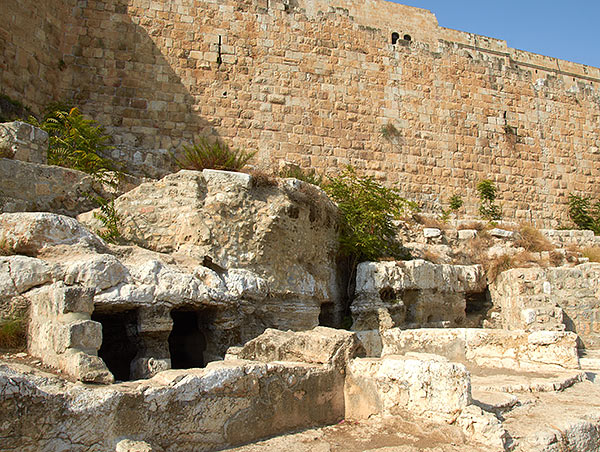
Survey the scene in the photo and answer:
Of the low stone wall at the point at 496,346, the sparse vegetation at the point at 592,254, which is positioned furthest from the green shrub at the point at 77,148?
the sparse vegetation at the point at 592,254

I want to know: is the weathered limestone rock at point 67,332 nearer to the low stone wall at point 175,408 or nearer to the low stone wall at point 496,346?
the low stone wall at point 175,408

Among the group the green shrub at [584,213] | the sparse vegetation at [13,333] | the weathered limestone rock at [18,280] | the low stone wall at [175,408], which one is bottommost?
the low stone wall at [175,408]

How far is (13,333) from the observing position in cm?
360

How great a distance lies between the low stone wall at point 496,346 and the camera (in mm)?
5551

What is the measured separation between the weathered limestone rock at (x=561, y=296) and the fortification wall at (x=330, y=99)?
5.48 metres

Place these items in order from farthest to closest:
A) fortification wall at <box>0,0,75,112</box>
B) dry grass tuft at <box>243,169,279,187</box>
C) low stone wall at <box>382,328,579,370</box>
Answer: fortification wall at <box>0,0,75,112</box> < dry grass tuft at <box>243,169,279,187</box> < low stone wall at <box>382,328,579,370</box>

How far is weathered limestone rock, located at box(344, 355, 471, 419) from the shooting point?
3.58 metres

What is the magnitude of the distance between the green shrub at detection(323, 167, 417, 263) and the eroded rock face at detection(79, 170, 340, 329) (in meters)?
1.07

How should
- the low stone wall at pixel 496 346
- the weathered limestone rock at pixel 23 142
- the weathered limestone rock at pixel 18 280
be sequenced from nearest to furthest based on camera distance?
the weathered limestone rock at pixel 18 280, the low stone wall at pixel 496 346, the weathered limestone rock at pixel 23 142

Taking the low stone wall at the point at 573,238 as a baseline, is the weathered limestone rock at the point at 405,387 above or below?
below

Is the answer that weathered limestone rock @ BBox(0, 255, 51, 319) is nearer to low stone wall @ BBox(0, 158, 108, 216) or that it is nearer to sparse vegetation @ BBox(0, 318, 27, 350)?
sparse vegetation @ BBox(0, 318, 27, 350)

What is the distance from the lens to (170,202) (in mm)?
5758

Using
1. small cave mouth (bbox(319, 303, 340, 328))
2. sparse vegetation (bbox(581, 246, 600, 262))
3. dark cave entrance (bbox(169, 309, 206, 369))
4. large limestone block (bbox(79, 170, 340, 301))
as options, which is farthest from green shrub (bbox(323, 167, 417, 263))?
sparse vegetation (bbox(581, 246, 600, 262))

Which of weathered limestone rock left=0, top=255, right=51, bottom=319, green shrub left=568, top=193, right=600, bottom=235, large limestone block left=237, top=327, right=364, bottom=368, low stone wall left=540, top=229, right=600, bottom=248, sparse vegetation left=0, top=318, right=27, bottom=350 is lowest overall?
large limestone block left=237, top=327, right=364, bottom=368
